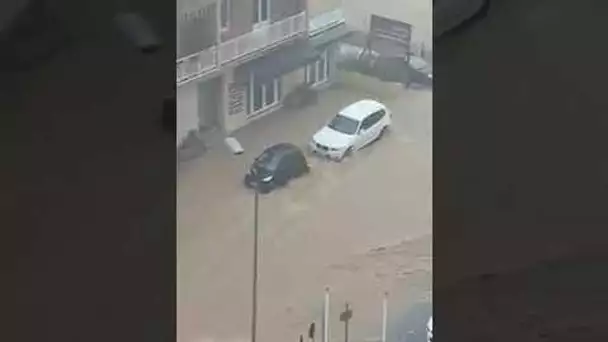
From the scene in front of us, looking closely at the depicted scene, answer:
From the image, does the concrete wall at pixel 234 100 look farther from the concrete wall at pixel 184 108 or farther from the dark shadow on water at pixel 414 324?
the dark shadow on water at pixel 414 324

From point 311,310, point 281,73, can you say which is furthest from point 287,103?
point 311,310

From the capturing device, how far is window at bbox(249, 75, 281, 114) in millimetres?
688

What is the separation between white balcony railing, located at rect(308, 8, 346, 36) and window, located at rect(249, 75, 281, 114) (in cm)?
4

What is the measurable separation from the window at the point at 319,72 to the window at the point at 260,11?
5 cm

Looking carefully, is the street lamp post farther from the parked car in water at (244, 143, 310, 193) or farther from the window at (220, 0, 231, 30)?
the window at (220, 0, 231, 30)

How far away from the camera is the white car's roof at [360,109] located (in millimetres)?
676

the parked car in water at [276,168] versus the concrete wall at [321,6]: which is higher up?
the concrete wall at [321,6]

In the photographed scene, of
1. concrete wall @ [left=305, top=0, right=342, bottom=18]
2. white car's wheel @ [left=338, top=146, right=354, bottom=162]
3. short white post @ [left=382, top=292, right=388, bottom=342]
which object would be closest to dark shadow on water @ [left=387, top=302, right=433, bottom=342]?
short white post @ [left=382, top=292, right=388, bottom=342]

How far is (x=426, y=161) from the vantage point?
677 millimetres

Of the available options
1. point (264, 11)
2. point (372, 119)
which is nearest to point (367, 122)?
point (372, 119)

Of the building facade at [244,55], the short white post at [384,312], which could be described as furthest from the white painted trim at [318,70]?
the short white post at [384,312]
